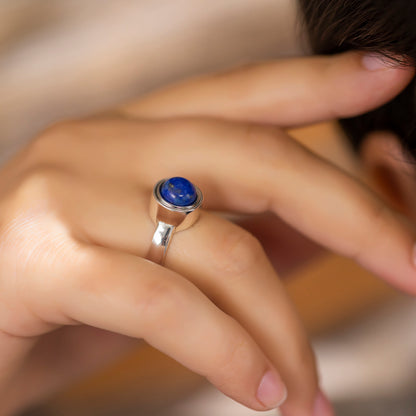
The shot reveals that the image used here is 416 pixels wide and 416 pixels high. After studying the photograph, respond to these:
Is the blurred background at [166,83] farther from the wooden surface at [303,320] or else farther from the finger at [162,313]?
the finger at [162,313]

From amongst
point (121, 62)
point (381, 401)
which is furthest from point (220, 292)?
point (121, 62)

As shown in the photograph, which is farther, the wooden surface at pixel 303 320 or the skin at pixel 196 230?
the wooden surface at pixel 303 320

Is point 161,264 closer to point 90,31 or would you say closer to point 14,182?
point 14,182

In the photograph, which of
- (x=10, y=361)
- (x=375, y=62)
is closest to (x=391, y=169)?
(x=375, y=62)

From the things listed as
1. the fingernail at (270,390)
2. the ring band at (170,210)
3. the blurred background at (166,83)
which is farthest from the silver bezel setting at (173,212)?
the blurred background at (166,83)

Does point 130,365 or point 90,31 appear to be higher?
point 90,31

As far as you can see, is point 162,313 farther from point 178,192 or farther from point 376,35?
point 376,35

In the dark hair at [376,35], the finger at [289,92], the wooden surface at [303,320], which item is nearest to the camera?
the dark hair at [376,35]
